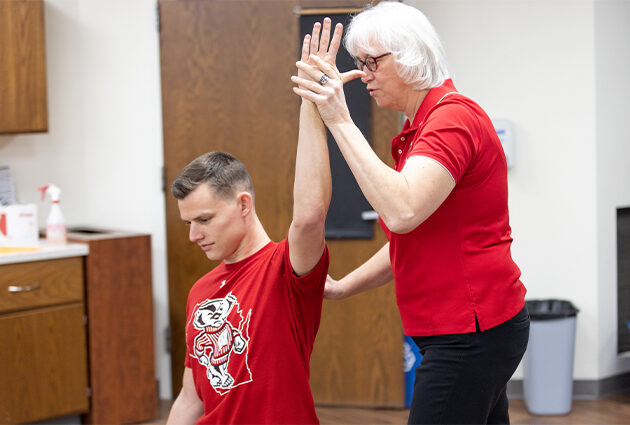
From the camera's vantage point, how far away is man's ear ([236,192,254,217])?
1773 millimetres

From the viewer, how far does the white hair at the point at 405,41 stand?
1.59 meters

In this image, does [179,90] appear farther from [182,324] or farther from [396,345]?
[396,345]

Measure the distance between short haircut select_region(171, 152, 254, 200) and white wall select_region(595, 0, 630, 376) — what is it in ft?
8.28

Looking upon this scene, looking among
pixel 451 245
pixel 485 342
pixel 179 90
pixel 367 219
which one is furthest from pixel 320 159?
pixel 179 90

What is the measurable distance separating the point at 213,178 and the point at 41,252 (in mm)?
1807

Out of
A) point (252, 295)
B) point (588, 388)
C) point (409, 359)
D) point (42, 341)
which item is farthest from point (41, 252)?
point (588, 388)

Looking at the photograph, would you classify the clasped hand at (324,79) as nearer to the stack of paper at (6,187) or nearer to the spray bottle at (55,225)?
the spray bottle at (55,225)

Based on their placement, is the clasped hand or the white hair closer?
the clasped hand

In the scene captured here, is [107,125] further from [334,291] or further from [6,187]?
[334,291]

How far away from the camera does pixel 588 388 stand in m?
3.80

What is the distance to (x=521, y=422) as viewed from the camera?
349cm

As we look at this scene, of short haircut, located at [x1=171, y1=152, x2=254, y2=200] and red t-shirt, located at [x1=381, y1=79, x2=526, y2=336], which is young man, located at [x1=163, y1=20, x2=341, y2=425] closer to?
short haircut, located at [x1=171, y1=152, x2=254, y2=200]

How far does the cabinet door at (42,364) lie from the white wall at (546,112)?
214cm

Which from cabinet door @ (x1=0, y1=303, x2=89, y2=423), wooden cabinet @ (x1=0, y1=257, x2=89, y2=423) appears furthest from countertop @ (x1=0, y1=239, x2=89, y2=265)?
cabinet door @ (x1=0, y1=303, x2=89, y2=423)
